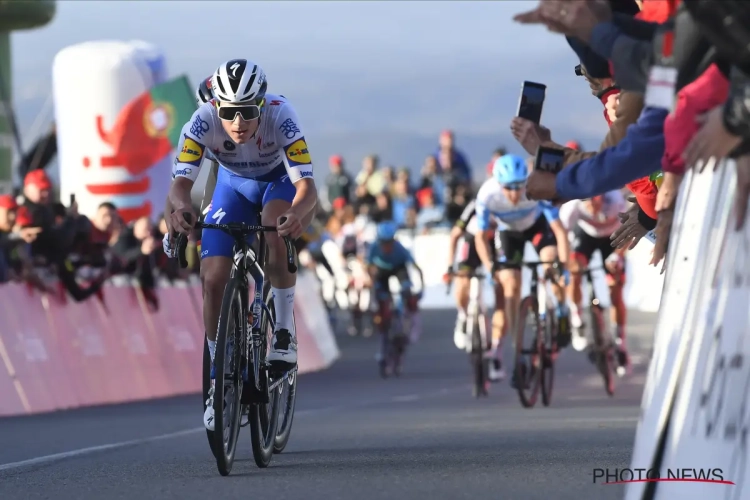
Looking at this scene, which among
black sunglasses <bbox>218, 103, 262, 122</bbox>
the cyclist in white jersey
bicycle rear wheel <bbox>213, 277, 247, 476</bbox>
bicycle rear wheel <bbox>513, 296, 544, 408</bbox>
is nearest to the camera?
bicycle rear wheel <bbox>213, 277, 247, 476</bbox>

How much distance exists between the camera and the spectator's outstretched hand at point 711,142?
524cm

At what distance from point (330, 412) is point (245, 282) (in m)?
6.07

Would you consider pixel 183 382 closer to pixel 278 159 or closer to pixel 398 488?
pixel 278 159

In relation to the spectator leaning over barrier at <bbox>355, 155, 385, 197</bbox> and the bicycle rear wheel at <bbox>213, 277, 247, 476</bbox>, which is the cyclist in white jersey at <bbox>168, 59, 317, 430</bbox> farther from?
the spectator leaning over barrier at <bbox>355, 155, 385, 197</bbox>

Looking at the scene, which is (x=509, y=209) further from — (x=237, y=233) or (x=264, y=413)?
(x=237, y=233)

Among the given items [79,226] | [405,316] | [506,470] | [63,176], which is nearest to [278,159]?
[506,470]

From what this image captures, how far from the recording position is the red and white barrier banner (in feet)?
49.7

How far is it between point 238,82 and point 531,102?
2.36 meters

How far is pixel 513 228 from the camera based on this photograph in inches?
674

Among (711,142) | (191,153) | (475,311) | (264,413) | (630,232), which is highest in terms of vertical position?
(711,142)

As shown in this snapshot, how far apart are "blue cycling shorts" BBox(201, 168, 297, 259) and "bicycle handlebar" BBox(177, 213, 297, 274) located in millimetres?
451

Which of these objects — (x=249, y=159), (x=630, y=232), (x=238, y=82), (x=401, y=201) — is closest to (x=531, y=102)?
(x=630, y=232)

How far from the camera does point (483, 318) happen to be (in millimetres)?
17625

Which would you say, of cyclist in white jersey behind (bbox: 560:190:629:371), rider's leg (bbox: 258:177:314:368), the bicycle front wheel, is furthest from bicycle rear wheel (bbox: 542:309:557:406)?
rider's leg (bbox: 258:177:314:368)
